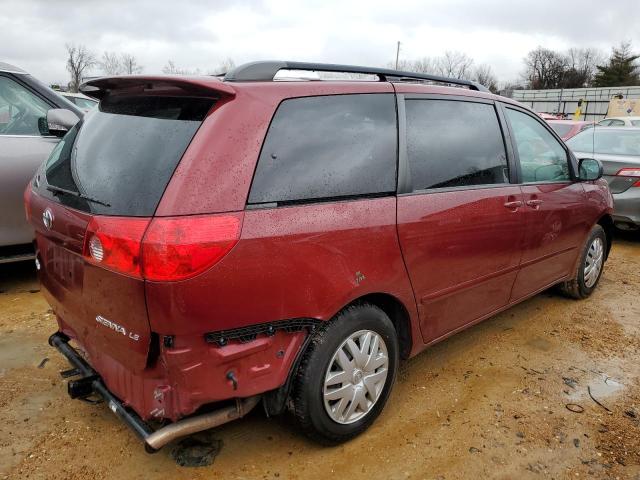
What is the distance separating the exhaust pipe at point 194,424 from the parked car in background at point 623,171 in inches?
234

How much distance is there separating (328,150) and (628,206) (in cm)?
560

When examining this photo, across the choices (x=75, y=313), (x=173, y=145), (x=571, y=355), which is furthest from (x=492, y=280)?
(x=75, y=313)

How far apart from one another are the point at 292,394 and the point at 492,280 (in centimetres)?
159

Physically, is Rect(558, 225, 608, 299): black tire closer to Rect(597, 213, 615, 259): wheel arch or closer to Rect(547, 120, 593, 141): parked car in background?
Rect(597, 213, 615, 259): wheel arch

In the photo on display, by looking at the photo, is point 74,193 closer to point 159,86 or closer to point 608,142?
point 159,86

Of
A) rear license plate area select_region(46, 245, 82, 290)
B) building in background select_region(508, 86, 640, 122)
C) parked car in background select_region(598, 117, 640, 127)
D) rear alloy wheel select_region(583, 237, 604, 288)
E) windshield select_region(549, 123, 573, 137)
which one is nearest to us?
rear license plate area select_region(46, 245, 82, 290)

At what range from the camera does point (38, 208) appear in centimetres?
248

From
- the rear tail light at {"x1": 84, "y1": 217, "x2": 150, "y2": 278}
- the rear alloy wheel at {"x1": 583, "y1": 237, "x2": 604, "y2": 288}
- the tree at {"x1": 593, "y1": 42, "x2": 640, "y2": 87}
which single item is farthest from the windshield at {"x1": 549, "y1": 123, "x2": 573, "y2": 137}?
the tree at {"x1": 593, "y1": 42, "x2": 640, "y2": 87}

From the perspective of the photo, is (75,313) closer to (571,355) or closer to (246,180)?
(246,180)

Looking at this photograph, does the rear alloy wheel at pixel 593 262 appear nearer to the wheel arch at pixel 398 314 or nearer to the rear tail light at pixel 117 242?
the wheel arch at pixel 398 314

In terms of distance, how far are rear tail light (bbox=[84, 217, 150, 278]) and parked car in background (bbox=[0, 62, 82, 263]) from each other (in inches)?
97.8

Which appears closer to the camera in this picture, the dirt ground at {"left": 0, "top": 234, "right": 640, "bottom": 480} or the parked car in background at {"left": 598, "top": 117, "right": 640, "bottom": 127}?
the dirt ground at {"left": 0, "top": 234, "right": 640, "bottom": 480}

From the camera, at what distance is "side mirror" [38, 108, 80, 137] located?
398 centimetres

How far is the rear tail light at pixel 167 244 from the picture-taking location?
1.81 metres
